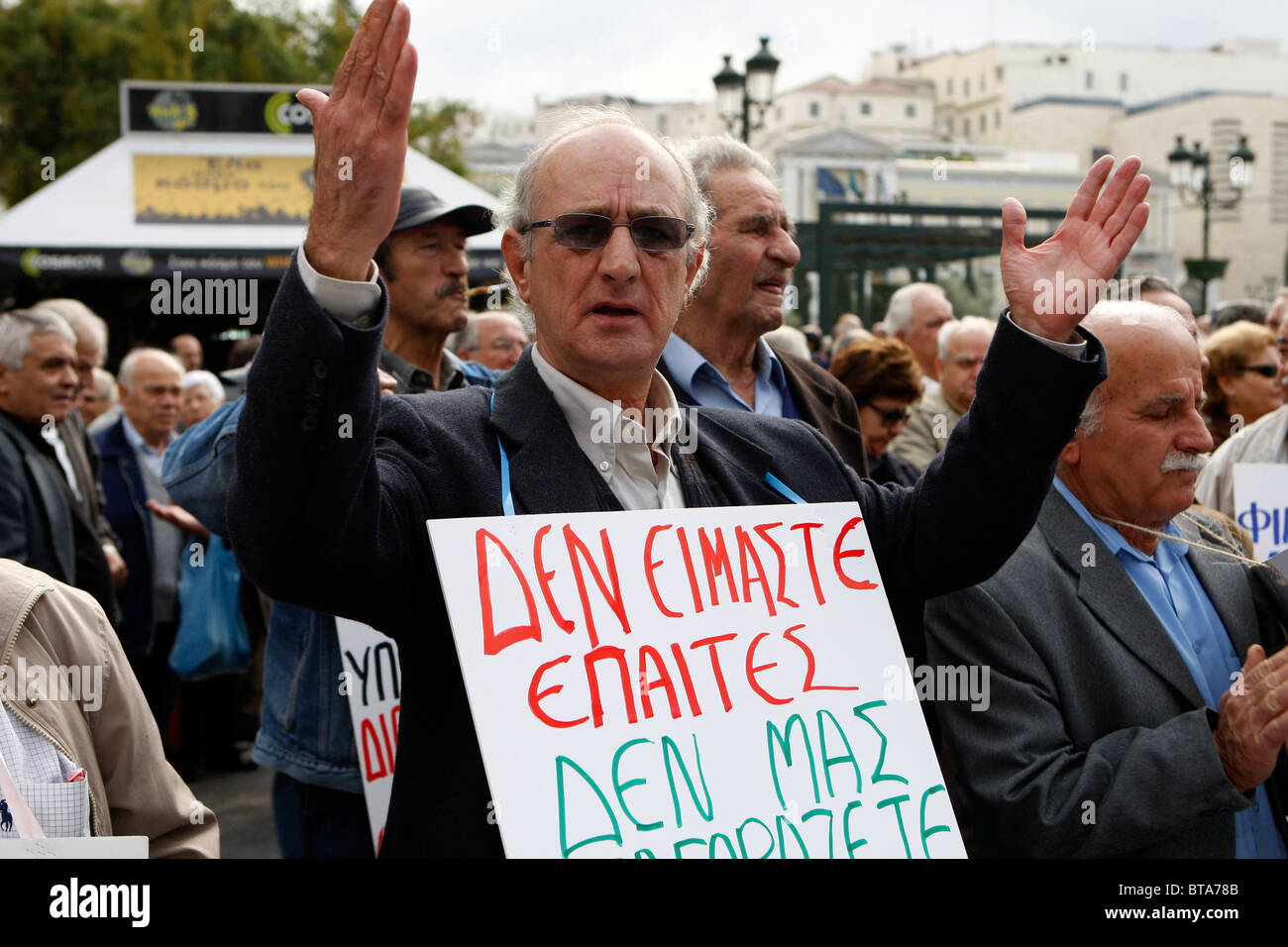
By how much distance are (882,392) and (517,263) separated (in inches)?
112

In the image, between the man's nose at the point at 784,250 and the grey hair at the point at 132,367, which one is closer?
the man's nose at the point at 784,250

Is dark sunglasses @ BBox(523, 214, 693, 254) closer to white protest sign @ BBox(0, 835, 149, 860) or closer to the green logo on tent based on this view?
white protest sign @ BBox(0, 835, 149, 860)

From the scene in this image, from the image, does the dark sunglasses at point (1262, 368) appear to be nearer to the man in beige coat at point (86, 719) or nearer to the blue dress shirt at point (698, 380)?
the blue dress shirt at point (698, 380)

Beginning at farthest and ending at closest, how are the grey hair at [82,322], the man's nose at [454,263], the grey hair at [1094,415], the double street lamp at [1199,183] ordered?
the double street lamp at [1199,183] → the grey hair at [82,322] → the man's nose at [454,263] → the grey hair at [1094,415]

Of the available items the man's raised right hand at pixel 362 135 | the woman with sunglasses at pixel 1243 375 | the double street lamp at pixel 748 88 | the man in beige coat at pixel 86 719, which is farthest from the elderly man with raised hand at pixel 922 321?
the man's raised right hand at pixel 362 135

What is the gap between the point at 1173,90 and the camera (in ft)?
301

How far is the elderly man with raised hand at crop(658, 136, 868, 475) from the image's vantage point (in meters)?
3.61

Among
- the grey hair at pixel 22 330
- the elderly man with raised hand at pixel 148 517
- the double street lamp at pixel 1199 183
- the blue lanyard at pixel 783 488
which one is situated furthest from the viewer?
the double street lamp at pixel 1199 183

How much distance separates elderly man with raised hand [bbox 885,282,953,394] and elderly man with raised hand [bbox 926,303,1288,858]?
471cm

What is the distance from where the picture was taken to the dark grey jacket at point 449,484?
1626mm

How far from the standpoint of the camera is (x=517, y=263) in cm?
219

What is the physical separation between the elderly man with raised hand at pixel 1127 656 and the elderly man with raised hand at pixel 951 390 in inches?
109

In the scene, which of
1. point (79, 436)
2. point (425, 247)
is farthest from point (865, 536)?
point (79, 436)

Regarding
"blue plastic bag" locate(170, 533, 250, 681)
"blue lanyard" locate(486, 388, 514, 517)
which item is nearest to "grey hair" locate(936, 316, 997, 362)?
"blue plastic bag" locate(170, 533, 250, 681)
